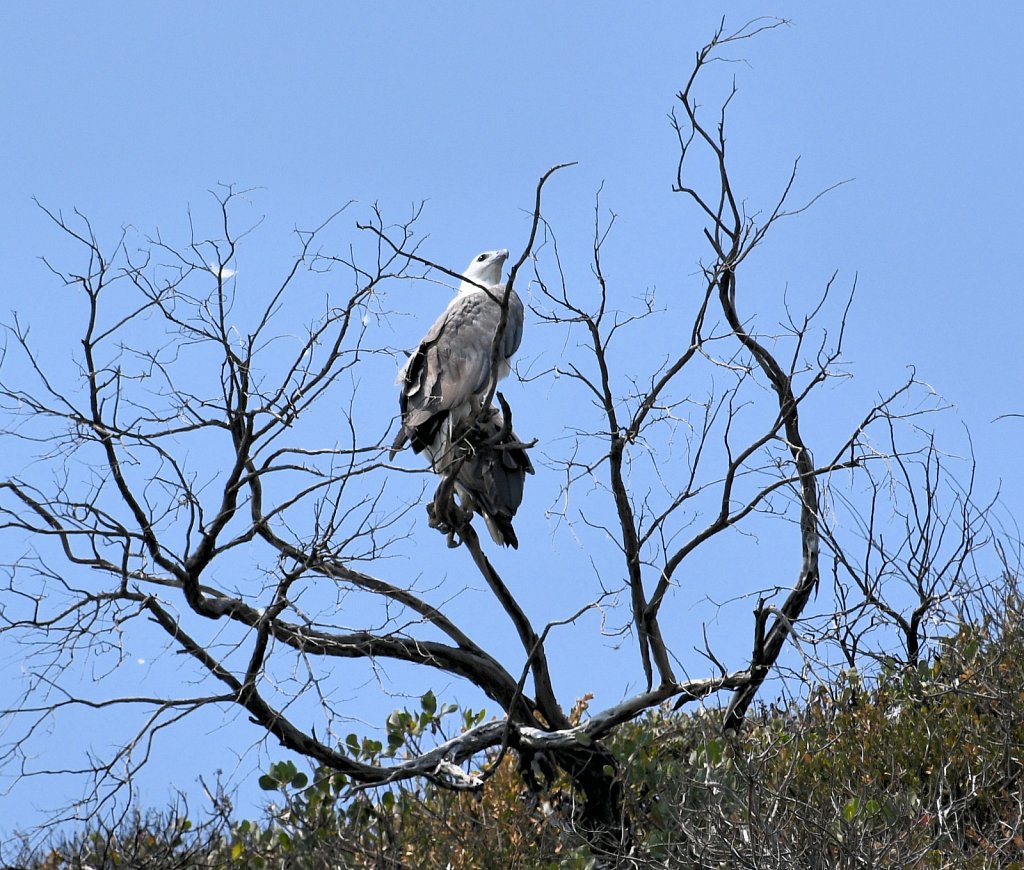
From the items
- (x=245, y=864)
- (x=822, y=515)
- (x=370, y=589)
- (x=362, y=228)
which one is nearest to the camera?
(x=362, y=228)

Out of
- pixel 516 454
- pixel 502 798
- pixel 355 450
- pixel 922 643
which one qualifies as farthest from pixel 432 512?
pixel 922 643

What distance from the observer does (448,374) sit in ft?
24.6

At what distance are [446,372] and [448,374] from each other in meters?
0.02

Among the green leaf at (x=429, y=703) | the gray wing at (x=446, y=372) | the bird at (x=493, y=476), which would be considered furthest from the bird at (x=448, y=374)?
the green leaf at (x=429, y=703)

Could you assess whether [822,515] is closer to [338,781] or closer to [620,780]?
[620,780]

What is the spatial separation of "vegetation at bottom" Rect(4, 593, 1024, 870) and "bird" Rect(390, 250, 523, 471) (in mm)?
1639

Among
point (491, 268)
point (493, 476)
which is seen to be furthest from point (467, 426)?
point (491, 268)

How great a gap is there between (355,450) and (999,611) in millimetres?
4438

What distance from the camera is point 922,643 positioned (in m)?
8.35

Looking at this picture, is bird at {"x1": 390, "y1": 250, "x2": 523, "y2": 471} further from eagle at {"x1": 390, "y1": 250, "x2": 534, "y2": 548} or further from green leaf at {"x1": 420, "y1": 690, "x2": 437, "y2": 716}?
green leaf at {"x1": 420, "y1": 690, "x2": 437, "y2": 716}

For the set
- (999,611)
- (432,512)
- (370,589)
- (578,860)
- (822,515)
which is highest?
(432,512)

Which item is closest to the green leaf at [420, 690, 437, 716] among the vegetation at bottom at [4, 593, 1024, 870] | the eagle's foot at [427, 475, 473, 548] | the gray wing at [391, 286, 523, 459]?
the vegetation at bottom at [4, 593, 1024, 870]

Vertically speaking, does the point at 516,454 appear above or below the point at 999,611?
above

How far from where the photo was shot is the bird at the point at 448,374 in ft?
24.1
